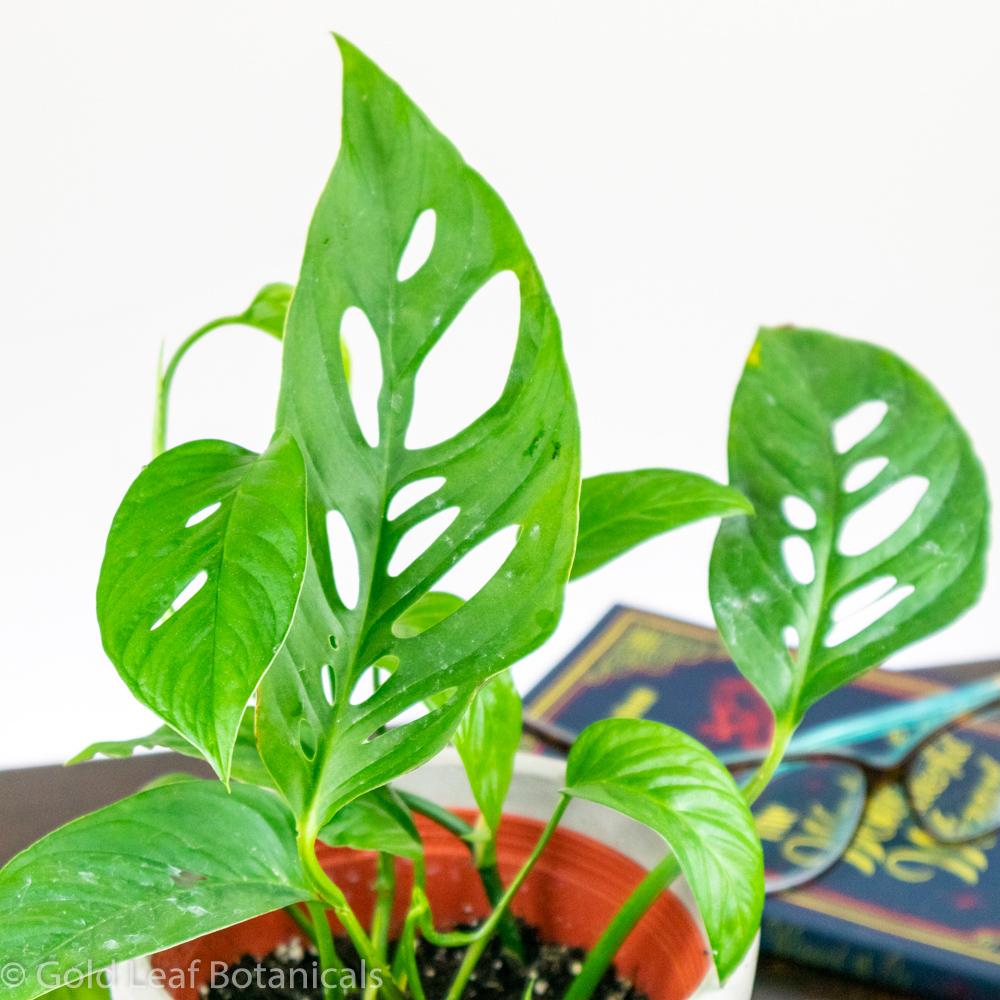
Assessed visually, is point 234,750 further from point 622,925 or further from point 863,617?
point 863,617

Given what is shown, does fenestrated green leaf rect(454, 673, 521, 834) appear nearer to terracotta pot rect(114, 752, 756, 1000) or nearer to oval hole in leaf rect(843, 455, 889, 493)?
terracotta pot rect(114, 752, 756, 1000)

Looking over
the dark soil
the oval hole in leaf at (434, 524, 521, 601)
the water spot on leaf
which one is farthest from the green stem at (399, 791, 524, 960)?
the oval hole in leaf at (434, 524, 521, 601)

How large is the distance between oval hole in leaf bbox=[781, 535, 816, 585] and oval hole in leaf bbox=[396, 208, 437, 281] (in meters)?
0.21

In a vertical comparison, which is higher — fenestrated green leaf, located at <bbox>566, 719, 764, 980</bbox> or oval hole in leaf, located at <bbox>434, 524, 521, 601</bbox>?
fenestrated green leaf, located at <bbox>566, 719, 764, 980</bbox>

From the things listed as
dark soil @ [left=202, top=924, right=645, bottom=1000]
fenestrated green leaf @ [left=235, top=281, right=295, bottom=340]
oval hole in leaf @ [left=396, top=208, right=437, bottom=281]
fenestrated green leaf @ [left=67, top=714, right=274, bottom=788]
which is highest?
oval hole in leaf @ [left=396, top=208, right=437, bottom=281]

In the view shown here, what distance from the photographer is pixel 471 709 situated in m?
0.48

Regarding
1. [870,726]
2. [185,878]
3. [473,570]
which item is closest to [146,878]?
[185,878]

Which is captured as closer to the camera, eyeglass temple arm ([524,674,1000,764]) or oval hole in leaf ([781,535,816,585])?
oval hole in leaf ([781,535,816,585])

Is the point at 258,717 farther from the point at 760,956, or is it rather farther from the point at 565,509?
the point at 760,956

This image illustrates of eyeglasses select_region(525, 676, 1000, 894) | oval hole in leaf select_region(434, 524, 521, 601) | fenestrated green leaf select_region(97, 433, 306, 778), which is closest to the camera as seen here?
fenestrated green leaf select_region(97, 433, 306, 778)

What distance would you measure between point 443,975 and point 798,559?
23cm

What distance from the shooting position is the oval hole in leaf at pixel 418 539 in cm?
42

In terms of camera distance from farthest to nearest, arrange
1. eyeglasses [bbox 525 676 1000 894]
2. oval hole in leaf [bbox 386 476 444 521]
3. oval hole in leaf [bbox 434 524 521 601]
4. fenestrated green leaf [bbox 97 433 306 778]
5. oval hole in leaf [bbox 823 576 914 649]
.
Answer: oval hole in leaf [bbox 434 524 521 601] → eyeglasses [bbox 525 676 1000 894] → oval hole in leaf [bbox 823 576 914 649] → oval hole in leaf [bbox 386 476 444 521] → fenestrated green leaf [bbox 97 433 306 778]

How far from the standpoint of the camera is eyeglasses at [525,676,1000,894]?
0.64 metres
